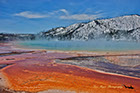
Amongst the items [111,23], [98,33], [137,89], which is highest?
[111,23]

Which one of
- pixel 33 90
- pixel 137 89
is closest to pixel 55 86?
pixel 33 90

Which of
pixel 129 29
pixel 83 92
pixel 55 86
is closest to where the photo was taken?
pixel 83 92

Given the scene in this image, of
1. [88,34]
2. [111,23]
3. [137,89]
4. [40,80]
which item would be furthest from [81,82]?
[111,23]

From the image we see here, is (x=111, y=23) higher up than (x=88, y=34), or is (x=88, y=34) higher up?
(x=111, y=23)

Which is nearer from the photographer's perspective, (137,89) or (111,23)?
(137,89)

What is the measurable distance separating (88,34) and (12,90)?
118 metres

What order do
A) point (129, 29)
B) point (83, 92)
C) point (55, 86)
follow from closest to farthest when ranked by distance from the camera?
point (83, 92)
point (55, 86)
point (129, 29)

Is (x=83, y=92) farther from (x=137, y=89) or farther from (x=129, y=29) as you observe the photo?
(x=129, y=29)

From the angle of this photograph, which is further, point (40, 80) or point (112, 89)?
point (40, 80)

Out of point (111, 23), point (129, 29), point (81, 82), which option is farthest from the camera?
point (111, 23)

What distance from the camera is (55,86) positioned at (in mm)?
8062

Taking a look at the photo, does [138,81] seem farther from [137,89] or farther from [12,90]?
[12,90]

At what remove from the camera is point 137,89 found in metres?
7.77

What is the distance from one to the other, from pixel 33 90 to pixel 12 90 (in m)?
1.19
